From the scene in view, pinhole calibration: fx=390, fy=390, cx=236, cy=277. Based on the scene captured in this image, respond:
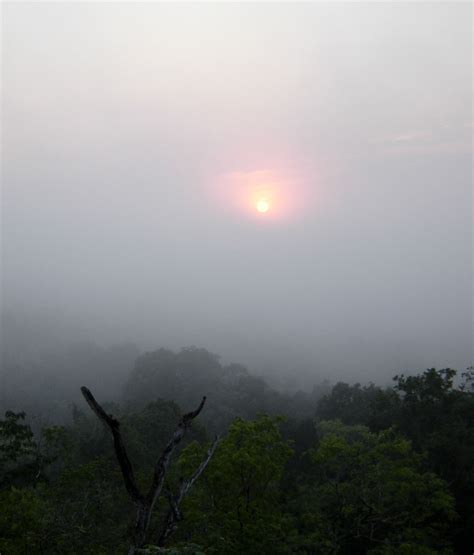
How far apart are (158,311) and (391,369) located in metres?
109

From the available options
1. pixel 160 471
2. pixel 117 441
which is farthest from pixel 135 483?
pixel 117 441

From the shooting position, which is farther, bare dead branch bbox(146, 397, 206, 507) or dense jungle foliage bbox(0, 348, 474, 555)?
dense jungle foliage bbox(0, 348, 474, 555)

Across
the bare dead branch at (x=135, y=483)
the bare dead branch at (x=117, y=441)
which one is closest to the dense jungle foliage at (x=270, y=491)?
the bare dead branch at (x=135, y=483)

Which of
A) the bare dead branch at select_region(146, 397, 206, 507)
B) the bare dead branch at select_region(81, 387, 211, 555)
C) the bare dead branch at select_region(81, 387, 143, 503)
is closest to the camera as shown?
the bare dead branch at select_region(81, 387, 143, 503)

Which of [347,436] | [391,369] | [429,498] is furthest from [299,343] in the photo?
[429,498]

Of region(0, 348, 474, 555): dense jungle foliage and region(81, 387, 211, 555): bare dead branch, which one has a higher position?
region(81, 387, 211, 555): bare dead branch

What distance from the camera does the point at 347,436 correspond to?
1385 inches

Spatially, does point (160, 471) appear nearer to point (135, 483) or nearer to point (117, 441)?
point (135, 483)

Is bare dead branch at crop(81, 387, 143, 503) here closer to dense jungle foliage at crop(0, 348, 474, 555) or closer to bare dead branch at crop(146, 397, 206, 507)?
bare dead branch at crop(146, 397, 206, 507)

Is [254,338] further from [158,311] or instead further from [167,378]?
[167,378]

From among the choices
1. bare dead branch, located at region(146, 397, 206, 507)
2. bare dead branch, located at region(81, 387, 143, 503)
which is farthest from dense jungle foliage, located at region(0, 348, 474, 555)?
bare dead branch, located at region(81, 387, 143, 503)

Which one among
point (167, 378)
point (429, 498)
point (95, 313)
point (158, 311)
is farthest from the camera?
point (158, 311)

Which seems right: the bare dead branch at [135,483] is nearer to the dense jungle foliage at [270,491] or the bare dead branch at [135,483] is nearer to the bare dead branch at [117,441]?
the bare dead branch at [117,441]

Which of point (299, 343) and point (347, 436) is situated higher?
point (299, 343)
